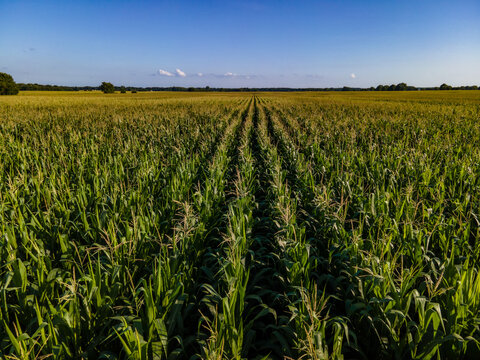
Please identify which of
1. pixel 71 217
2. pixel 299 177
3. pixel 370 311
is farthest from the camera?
pixel 299 177

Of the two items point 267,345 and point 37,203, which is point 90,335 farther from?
point 37,203

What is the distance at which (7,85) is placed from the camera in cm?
7425

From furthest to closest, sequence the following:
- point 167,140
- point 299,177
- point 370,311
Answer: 1. point 167,140
2. point 299,177
3. point 370,311

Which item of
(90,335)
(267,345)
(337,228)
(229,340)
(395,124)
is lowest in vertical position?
(267,345)

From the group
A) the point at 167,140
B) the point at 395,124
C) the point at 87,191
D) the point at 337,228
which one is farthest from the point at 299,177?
the point at 395,124

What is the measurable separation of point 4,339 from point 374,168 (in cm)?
712

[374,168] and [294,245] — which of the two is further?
[374,168]

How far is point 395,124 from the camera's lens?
1518cm

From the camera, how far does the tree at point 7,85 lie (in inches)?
2906

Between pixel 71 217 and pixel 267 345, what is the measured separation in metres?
3.70

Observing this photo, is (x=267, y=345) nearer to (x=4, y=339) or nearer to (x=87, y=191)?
(x=4, y=339)

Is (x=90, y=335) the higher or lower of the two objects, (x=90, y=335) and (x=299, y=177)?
the lower

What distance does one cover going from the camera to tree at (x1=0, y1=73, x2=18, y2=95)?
73812 millimetres

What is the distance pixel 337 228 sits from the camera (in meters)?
3.79
